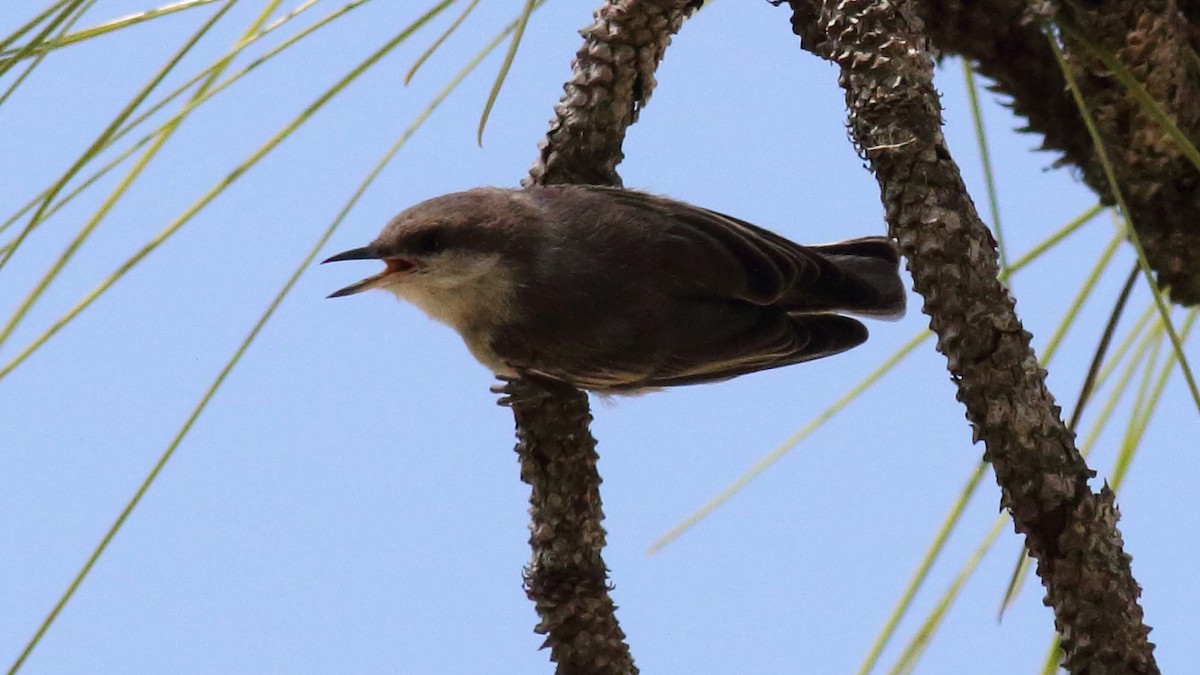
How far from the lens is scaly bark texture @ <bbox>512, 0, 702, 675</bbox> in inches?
70.3

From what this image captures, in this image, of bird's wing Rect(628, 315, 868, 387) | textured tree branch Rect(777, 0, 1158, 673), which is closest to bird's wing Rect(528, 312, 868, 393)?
bird's wing Rect(628, 315, 868, 387)

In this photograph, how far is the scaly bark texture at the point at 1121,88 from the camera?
124cm

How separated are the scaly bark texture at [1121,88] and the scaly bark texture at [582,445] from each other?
1.76ft

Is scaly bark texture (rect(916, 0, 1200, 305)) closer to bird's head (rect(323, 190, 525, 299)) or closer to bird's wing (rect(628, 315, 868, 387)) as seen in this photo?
bird's wing (rect(628, 315, 868, 387))

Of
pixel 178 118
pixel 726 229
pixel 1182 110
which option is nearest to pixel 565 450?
pixel 726 229

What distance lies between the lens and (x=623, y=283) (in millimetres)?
2391

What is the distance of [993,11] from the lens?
1392 millimetres

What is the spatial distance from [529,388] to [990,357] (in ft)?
3.38

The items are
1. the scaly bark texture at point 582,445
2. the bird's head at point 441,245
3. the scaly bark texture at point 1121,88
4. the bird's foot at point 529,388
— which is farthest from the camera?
the bird's head at point 441,245

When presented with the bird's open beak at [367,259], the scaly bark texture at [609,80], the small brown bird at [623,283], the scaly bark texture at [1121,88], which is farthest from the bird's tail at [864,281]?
the scaly bark texture at [1121,88]

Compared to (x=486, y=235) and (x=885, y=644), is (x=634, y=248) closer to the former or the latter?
(x=486, y=235)

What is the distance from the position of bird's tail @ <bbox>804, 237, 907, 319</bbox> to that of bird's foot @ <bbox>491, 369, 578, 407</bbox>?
56cm

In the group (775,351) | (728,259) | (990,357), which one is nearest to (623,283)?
(728,259)

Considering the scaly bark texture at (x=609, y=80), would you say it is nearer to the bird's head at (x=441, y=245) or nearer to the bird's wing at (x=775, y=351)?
the bird's head at (x=441, y=245)
